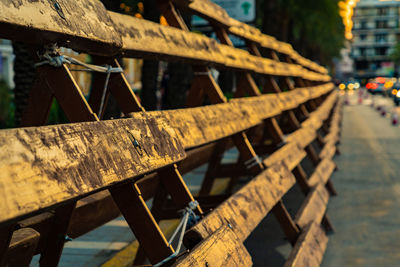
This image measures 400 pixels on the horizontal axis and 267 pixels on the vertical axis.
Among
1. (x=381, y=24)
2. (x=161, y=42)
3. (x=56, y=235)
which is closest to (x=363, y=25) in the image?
(x=381, y=24)

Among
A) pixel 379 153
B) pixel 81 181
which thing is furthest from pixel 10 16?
pixel 379 153

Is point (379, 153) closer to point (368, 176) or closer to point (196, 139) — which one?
point (368, 176)

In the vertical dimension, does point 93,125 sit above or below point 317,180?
above

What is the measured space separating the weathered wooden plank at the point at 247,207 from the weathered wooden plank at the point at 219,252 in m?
0.06

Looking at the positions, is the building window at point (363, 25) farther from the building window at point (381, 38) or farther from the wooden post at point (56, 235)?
the wooden post at point (56, 235)

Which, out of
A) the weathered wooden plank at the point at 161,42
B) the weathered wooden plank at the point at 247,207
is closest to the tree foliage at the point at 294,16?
the weathered wooden plank at the point at 247,207

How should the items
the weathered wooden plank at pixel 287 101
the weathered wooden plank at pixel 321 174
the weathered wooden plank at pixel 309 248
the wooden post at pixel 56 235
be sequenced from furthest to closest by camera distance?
the weathered wooden plank at pixel 321 174, the weathered wooden plank at pixel 287 101, the weathered wooden plank at pixel 309 248, the wooden post at pixel 56 235

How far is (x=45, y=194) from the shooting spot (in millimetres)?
1626

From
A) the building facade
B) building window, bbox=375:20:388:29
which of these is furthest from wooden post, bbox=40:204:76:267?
building window, bbox=375:20:388:29

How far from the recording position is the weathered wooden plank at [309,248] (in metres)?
3.87

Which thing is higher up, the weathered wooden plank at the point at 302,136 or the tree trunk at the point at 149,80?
the tree trunk at the point at 149,80

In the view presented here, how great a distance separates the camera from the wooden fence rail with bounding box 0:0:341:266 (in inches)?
66.6

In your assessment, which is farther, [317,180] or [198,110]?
[317,180]

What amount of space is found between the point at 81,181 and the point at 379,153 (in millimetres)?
12481
